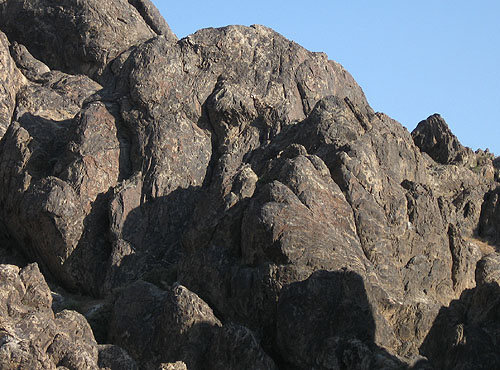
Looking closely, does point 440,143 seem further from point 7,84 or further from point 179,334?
point 179,334

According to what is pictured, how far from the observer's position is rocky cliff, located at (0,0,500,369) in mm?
46812

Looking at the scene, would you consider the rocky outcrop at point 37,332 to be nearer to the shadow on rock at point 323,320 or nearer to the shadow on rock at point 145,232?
the shadow on rock at point 323,320

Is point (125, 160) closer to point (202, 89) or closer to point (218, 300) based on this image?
point (202, 89)

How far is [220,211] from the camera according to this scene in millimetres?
54469

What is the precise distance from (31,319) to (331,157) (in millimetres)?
21143

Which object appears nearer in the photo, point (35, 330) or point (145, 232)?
point (35, 330)

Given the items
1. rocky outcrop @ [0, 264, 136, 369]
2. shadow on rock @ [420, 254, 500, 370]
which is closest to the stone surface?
rocky outcrop @ [0, 264, 136, 369]

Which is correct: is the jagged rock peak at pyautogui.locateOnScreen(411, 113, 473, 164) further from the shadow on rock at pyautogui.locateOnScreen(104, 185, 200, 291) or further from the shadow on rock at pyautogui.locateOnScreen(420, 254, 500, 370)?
the shadow on rock at pyautogui.locateOnScreen(420, 254, 500, 370)

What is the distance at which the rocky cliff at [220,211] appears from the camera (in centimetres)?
4681

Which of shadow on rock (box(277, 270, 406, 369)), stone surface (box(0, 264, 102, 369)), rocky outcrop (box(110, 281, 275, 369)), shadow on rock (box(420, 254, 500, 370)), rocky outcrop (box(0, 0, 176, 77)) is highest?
rocky outcrop (box(0, 0, 176, 77))

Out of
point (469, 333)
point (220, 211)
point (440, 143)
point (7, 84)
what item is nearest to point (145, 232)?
point (220, 211)

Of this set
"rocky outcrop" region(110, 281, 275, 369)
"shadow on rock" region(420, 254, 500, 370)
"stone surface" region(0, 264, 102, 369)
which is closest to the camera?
"stone surface" region(0, 264, 102, 369)

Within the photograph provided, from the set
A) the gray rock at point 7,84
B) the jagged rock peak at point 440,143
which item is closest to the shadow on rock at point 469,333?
the jagged rock peak at point 440,143

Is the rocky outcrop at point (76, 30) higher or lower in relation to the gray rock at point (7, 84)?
higher
